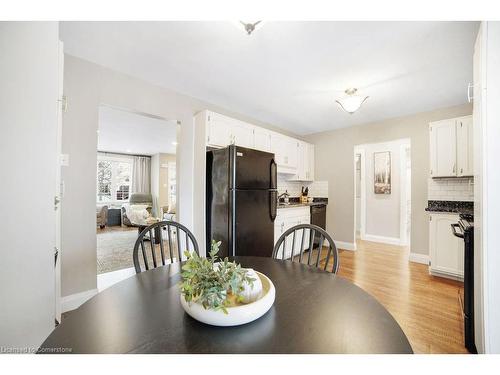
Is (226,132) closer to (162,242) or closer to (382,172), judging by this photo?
(162,242)

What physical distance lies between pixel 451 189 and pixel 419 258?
1.18m

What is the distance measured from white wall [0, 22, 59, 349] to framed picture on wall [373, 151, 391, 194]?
553 cm

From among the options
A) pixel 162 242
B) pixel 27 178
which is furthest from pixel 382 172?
Result: pixel 27 178

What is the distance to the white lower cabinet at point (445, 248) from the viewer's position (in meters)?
2.69

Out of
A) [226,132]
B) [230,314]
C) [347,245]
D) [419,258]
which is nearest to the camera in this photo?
[230,314]

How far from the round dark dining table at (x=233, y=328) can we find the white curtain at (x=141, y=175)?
787 centimetres

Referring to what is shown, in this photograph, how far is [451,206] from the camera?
10.1 feet

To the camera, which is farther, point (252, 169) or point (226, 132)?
point (226, 132)

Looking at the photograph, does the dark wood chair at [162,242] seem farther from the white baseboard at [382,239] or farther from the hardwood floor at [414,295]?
the white baseboard at [382,239]

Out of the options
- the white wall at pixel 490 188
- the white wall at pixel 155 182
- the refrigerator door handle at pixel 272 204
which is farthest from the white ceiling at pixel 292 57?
the white wall at pixel 155 182

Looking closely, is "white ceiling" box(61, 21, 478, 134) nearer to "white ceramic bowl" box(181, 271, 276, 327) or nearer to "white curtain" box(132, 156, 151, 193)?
"white ceramic bowl" box(181, 271, 276, 327)

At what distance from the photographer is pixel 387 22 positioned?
1.59 m

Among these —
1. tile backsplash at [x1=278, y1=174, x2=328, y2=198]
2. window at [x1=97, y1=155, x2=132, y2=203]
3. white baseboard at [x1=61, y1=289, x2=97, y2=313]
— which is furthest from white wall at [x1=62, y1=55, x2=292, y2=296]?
window at [x1=97, y1=155, x2=132, y2=203]

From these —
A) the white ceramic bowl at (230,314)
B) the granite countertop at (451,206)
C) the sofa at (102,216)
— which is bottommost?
the sofa at (102,216)
